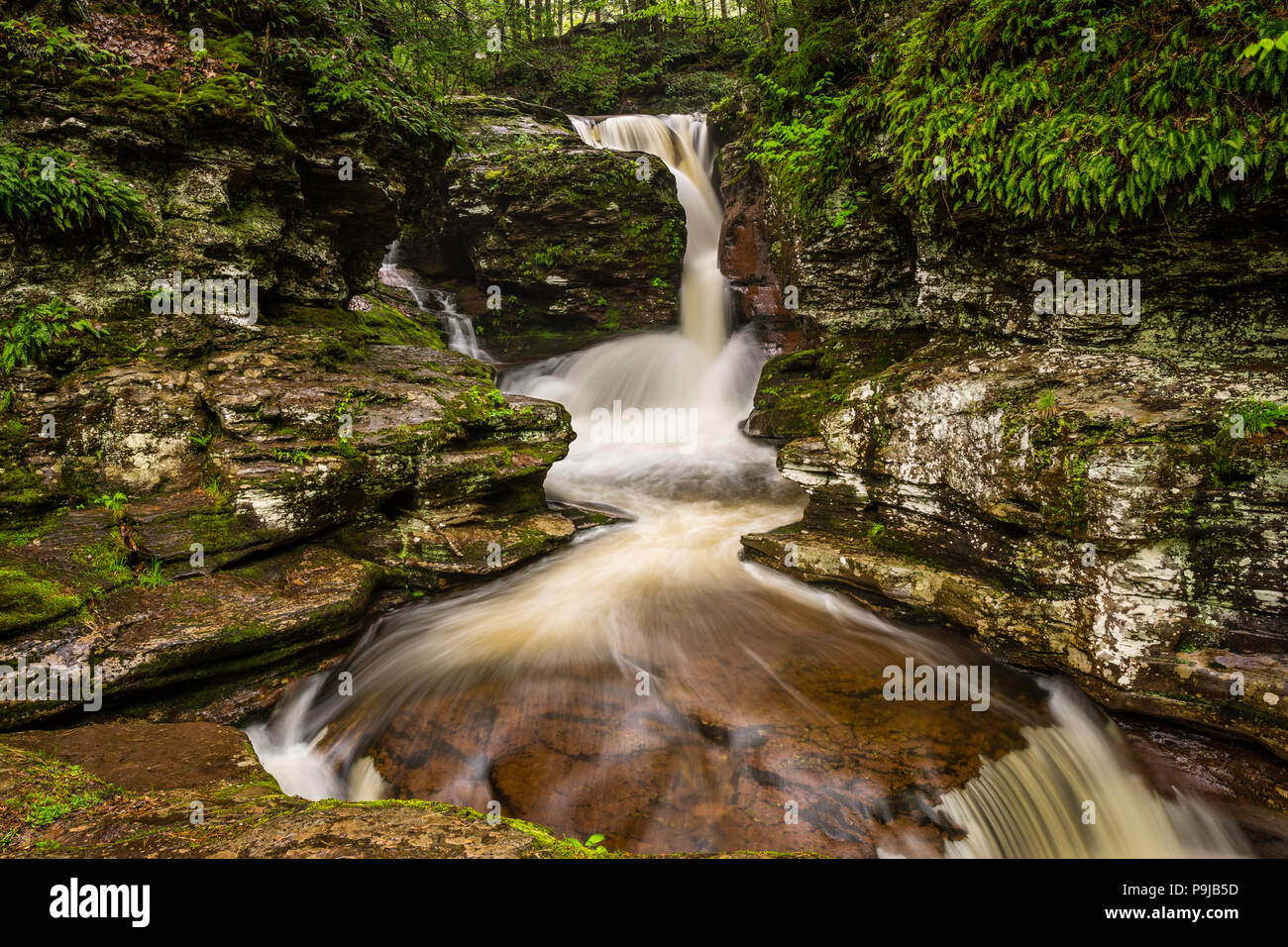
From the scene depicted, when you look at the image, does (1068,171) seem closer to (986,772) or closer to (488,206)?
(986,772)

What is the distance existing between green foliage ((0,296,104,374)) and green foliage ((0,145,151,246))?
68cm

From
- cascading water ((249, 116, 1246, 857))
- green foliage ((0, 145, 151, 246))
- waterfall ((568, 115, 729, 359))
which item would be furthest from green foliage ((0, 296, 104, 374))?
waterfall ((568, 115, 729, 359))

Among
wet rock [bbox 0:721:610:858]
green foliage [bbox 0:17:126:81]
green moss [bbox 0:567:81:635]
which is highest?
green foliage [bbox 0:17:126:81]

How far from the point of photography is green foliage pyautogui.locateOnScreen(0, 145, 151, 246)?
496 centimetres

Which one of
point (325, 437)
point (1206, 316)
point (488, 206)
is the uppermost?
point (488, 206)

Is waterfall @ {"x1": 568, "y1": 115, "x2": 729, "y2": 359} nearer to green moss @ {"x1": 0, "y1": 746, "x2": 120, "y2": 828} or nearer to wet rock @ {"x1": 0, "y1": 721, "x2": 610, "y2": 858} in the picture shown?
wet rock @ {"x1": 0, "y1": 721, "x2": 610, "y2": 858}

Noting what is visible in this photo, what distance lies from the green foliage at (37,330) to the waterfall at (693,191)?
10907mm

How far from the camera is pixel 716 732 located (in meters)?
4.36

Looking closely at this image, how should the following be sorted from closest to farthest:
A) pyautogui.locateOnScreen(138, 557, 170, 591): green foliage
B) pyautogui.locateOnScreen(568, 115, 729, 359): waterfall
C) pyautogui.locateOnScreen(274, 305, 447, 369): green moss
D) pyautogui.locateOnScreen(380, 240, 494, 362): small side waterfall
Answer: pyautogui.locateOnScreen(138, 557, 170, 591): green foliage → pyautogui.locateOnScreen(274, 305, 447, 369): green moss → pyautogui.locateOnScreen(380, 240, 494, 362): small side waterfall → pyautogui.locateOnScreen(568, 115, 729, 359): waterfall

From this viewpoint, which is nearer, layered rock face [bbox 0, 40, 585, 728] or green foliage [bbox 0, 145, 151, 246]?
layered rock face [bbox 0, 40, 585, 728]

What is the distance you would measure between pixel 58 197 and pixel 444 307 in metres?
9.15

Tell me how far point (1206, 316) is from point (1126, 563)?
2439 millimetres

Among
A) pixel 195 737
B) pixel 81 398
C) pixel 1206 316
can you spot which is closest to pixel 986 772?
pixel 1206 316
